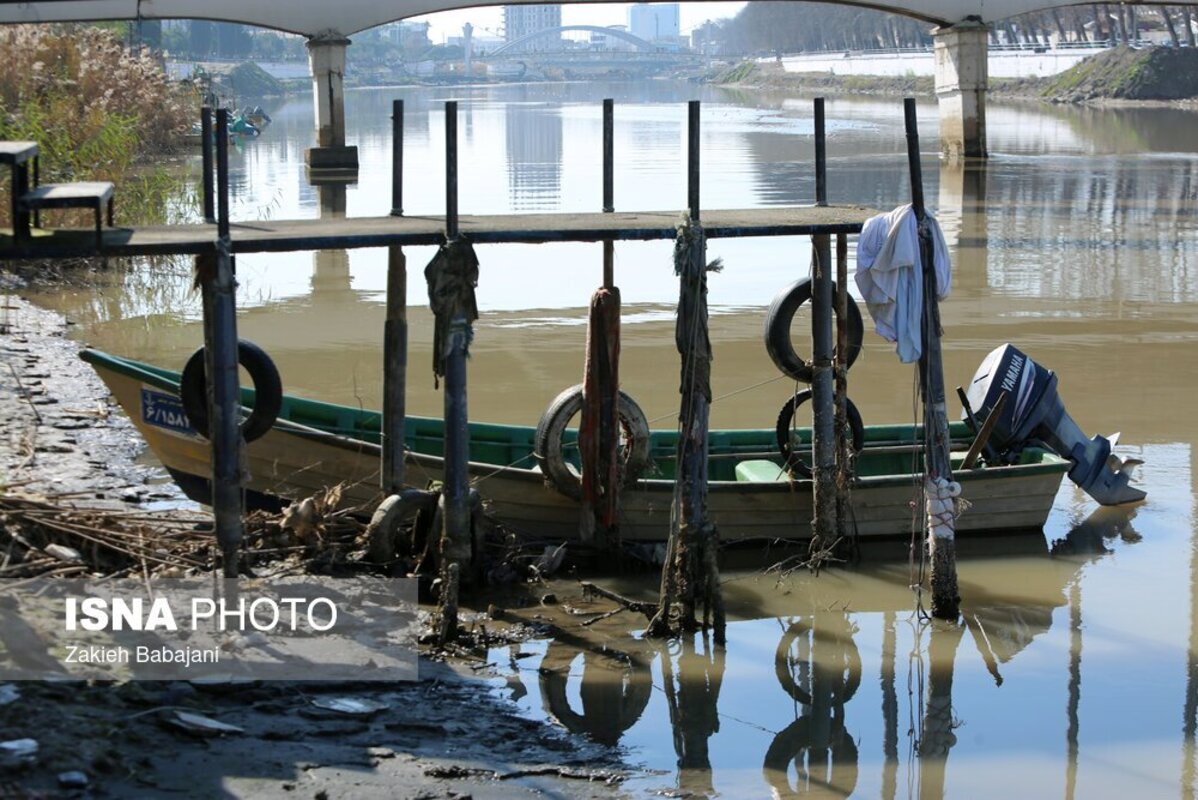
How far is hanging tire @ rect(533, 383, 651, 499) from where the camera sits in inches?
431

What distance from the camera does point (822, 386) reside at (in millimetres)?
11117

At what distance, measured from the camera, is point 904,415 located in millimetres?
15742

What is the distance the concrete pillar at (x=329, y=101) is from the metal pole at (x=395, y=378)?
30975 mm

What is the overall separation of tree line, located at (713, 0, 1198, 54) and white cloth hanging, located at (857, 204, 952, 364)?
36.2 metres

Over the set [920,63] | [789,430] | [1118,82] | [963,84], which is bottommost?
[789,430]

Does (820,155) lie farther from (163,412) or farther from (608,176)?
(163,412)

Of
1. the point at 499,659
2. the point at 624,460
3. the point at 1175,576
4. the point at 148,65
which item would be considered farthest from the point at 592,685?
the point at 148,65

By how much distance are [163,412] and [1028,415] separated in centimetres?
666

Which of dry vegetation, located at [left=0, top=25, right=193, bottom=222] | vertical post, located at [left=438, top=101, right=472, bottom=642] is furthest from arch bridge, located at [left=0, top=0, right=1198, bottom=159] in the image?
vertical post, located at [left=438, top=101, right=472, bottom=642]

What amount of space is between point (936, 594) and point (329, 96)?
33.5m

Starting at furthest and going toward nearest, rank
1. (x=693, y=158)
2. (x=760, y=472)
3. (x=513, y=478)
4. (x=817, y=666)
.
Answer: (x=760, y=472)
(x=513, y=478)
(x=693, y=158)
(x=817, y=666)

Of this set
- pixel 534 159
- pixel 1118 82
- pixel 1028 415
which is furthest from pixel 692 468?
pixel 1118 82

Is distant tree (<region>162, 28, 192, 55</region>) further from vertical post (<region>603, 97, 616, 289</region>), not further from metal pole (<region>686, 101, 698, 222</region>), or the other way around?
metal pole (<region>686, 101, 698, 222</region>)

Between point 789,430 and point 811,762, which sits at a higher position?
point 789,430
